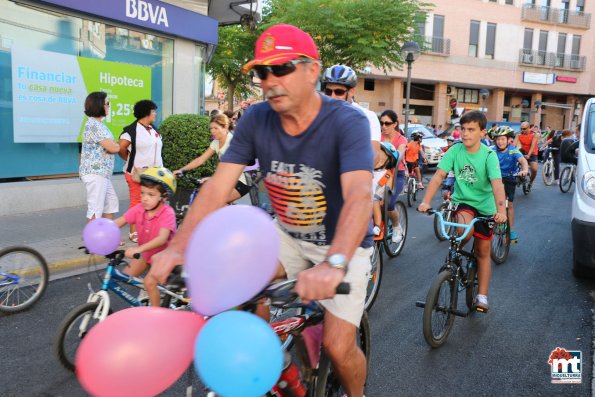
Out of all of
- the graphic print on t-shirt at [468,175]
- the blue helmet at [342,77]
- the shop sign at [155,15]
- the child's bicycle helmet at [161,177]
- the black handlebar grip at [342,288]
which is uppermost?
the shop sign at [155,15]

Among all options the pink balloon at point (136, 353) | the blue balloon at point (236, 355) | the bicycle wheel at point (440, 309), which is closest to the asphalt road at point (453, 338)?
the bicycle wheel at point (440, 309)

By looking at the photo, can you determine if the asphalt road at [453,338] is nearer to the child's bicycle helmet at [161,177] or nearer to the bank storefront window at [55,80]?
the child's bicycle helmet at [161,177]

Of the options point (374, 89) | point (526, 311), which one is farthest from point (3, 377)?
point (374, 89)

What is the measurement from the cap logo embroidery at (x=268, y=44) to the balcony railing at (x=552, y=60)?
42730 mm

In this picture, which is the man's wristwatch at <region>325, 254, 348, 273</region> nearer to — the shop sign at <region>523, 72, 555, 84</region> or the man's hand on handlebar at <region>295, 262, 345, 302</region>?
the man's hand on handlebar at <region>295, 262, 345, 302</region>

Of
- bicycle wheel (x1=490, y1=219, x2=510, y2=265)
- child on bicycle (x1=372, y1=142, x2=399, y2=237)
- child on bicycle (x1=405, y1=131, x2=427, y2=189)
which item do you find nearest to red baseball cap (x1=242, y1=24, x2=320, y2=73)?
child on bicycle (x1=372, y1=142, x2=399, y2=237)

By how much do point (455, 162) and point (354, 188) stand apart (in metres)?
2.92

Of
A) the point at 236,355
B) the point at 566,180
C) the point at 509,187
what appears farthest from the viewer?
the point at 566,180

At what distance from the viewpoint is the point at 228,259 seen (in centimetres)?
163

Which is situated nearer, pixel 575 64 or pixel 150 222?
pixel 150 222

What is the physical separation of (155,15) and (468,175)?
25.8ft

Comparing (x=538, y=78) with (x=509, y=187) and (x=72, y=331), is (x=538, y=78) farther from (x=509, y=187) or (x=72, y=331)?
(x=72, y=331)

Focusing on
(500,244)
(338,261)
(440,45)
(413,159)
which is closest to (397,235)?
(500,244)

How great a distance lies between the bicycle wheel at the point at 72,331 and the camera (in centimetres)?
342
